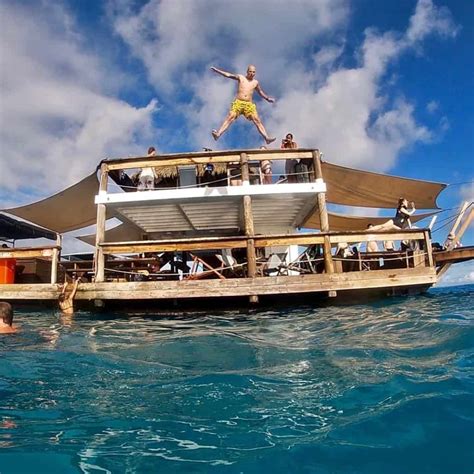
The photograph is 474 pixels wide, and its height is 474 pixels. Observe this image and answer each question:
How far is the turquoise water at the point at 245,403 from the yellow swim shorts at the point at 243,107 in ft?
21.5

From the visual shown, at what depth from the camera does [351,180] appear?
10.6 m

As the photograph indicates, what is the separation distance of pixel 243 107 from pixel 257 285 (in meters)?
4.95

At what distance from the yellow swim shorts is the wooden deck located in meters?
4.71

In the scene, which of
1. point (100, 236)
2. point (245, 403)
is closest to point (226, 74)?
point (100, 236)

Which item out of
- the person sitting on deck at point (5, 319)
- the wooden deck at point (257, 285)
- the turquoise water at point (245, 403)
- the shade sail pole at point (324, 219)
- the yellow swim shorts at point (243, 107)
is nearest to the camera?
the turquoise water at point (245, 403)

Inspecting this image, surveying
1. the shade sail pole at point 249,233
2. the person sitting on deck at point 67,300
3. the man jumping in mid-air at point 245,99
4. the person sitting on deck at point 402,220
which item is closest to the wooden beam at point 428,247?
the person sitting on deck at point 402,220

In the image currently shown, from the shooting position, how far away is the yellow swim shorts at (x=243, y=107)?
985cm

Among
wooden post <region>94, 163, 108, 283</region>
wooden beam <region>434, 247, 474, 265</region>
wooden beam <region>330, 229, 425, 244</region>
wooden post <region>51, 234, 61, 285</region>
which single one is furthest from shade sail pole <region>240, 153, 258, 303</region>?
wooden beam <region>434, 247, 474, 265</region>

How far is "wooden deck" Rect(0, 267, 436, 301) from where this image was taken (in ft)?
24.8

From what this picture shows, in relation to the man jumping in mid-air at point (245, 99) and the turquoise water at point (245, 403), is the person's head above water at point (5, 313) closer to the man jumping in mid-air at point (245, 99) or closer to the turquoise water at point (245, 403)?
the turquoise water at point (245, 403)

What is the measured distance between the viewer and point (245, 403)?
2869 millimetres

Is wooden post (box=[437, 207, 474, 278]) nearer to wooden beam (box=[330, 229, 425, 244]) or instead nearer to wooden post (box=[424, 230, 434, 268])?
wooden post (box=[424, 230, 434, 268])

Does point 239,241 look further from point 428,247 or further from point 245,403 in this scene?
point 245,403

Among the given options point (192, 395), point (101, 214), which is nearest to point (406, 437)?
point (192, 395)
